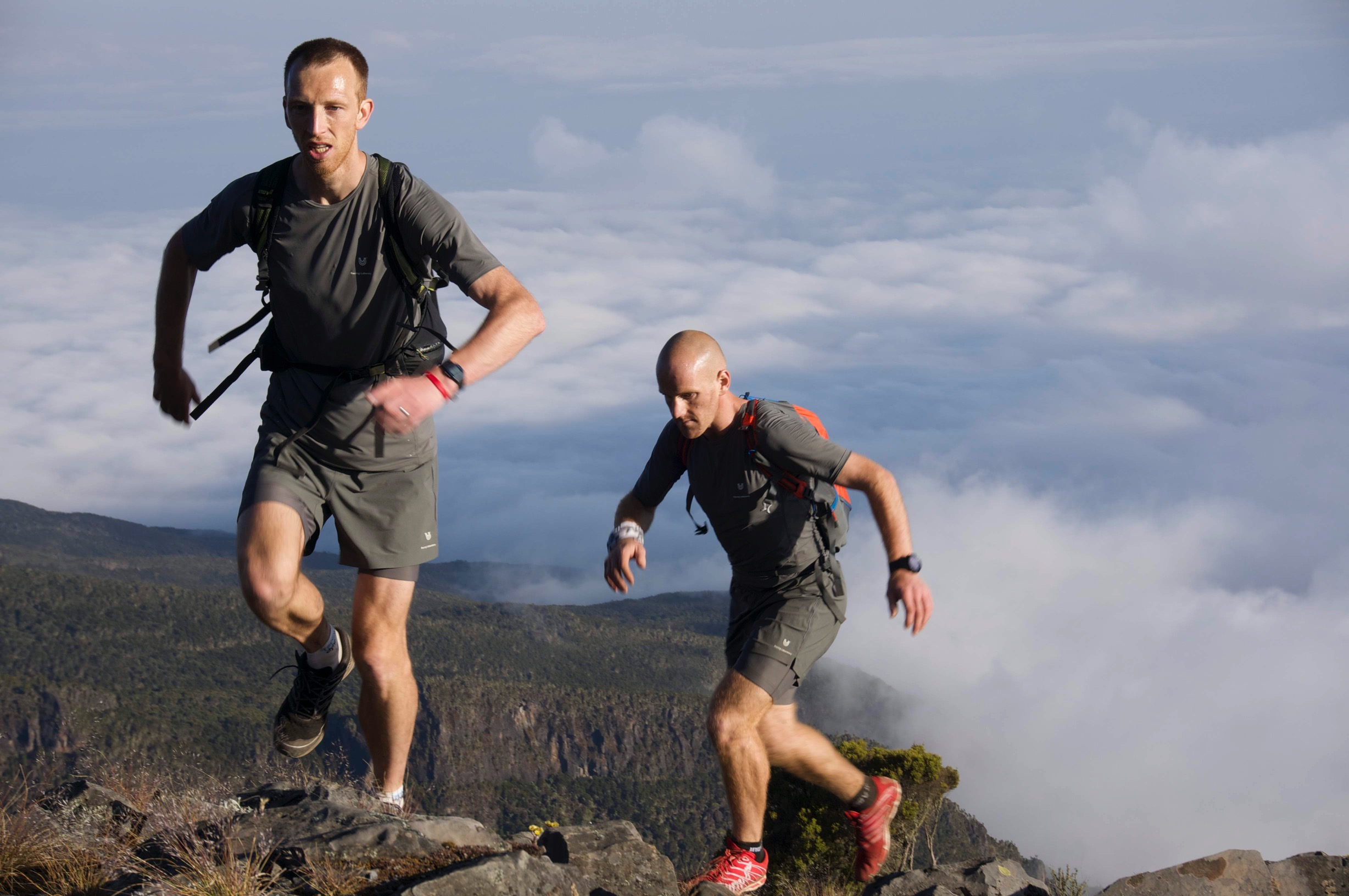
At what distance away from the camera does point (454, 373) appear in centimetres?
495

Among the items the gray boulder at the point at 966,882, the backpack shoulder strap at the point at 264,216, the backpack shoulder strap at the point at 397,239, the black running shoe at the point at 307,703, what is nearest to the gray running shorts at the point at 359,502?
the black running shoe at the point at 307,703

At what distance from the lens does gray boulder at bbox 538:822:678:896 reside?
5.97 metres

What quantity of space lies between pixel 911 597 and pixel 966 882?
5.05 meters

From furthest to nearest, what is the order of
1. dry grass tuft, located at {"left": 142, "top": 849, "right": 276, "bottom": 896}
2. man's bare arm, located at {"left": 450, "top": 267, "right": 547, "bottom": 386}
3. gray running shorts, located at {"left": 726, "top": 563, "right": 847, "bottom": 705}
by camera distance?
gray running shorts, located at {"left": 726, "top": 563, "right": 847, "bottom": 705} → dry grass tuft, located at {"left": 142, "top": 849, "right": 276, "bottom": 896} → man's bare arm, located at {"left": 450, "top": 267, "right": 547, "bottom": 386}

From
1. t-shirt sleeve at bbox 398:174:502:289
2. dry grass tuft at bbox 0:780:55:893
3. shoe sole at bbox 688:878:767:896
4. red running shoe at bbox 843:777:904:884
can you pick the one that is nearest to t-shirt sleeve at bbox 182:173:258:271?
t-shirt sleeve at bbox 398:174:502:289

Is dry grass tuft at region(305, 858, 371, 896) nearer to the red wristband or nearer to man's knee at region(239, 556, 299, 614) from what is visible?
man's knee at region(239, 556, 299, 614)

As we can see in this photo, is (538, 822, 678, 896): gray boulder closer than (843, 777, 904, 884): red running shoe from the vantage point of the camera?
Yes

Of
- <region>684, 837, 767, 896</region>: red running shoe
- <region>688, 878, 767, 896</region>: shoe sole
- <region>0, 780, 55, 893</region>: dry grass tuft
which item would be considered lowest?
<region>0, 780, 55, 893</region>: dry grass tuft

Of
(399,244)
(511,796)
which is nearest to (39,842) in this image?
(399,244)

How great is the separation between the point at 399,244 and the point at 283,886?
2.78m

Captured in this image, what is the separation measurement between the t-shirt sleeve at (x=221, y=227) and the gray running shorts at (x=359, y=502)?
0.87 meters

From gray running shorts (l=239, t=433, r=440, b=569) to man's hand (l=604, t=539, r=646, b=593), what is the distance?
932mm

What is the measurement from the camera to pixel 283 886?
5363 millimetres

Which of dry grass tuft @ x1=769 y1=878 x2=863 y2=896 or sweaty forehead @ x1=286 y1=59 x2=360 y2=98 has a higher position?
sweaty forehead @ x1=286 y1=59 x2=360 y2=98
